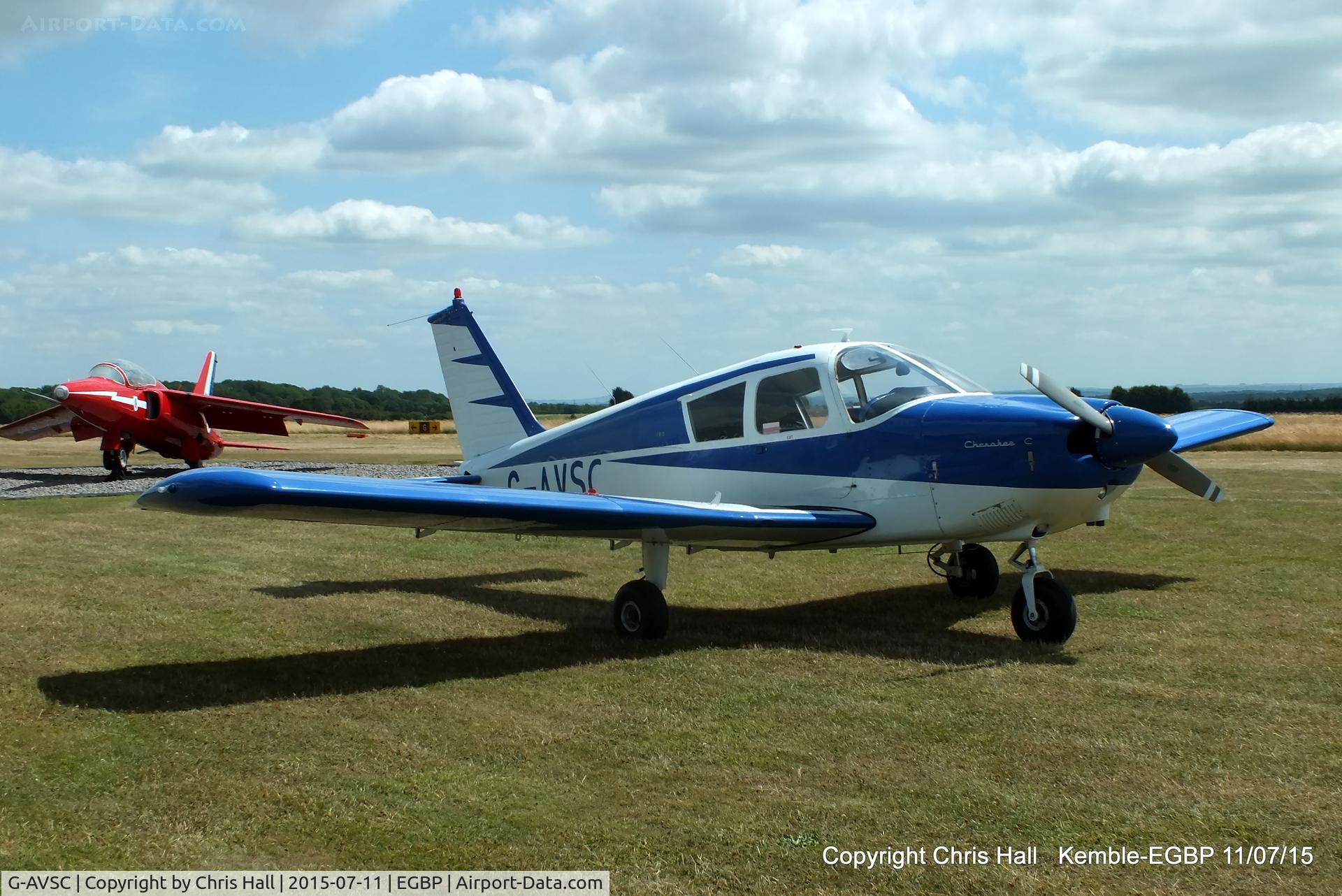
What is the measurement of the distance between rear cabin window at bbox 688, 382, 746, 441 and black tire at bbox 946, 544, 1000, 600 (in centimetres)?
257

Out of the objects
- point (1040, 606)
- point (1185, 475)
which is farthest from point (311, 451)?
point (1040, 606)

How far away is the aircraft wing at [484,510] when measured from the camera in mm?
6176

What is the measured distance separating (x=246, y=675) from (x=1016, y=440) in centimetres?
542

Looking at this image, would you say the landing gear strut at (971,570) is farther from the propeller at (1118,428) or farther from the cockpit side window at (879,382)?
the propeller at (1118,428)

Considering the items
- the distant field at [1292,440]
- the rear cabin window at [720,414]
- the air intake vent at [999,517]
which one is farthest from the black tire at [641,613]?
the distant field at [1292,440]

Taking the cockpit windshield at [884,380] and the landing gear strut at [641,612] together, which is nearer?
the landing gear strut at [641,612]

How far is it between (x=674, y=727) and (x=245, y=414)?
85.6ft

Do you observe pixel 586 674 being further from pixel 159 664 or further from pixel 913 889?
pixel 913 889

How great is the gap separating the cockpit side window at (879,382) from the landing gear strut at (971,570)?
1996mm

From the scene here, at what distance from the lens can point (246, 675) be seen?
6891 millimetres

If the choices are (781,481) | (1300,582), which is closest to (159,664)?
(781,481)

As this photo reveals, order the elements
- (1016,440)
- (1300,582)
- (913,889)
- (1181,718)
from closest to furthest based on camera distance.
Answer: (913,889), (1181,718), (1016,440), (1300,582)

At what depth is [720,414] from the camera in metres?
9.38

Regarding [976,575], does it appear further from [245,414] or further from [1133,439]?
[245,414]
